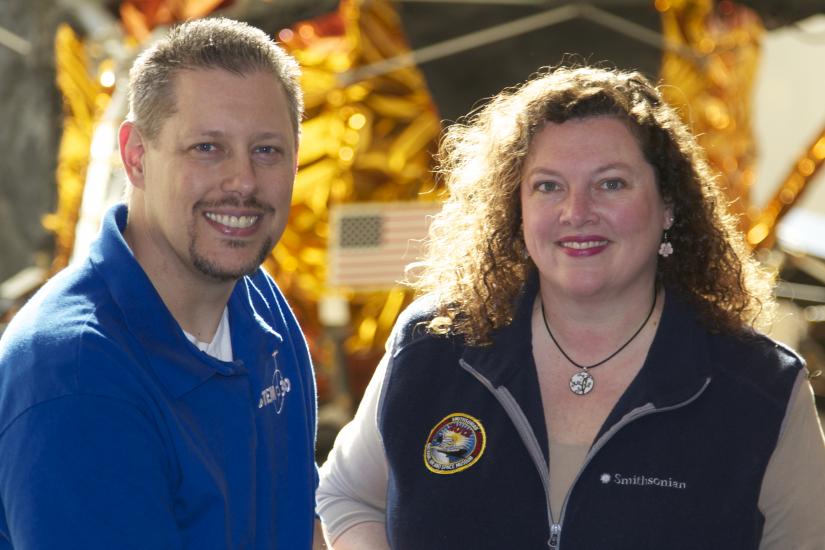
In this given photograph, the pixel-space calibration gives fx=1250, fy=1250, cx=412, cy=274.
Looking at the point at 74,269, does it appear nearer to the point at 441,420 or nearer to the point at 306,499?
the point at 306,499

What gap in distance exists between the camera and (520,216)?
5.92 ft

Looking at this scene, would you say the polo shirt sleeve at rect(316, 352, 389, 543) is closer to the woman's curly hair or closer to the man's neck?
the woman's curly hair

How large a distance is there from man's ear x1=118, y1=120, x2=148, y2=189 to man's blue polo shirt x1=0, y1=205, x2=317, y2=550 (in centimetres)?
6

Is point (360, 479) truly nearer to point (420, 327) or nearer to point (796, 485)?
point (420, 327)

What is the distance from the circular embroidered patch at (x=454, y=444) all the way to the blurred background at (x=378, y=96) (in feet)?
5.36

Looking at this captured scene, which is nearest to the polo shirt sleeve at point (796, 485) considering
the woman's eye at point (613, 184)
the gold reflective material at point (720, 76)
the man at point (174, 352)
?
the woman's eye at point (613, 184)

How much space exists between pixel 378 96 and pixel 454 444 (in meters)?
2.09

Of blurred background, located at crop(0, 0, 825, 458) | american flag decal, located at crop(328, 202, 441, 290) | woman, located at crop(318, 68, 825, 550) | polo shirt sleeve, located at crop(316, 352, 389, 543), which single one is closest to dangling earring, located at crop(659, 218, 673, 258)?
woman, located at crop(318, 68, 825, 550)

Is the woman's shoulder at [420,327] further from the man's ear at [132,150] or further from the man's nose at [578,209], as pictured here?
the man's ear at [132,150]

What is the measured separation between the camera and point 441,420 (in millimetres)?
1674

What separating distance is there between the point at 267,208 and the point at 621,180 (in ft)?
1.62

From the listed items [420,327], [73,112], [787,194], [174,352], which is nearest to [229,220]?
[174,352]

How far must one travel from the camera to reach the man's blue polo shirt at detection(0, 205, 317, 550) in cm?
119

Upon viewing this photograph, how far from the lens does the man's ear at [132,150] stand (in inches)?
56.3
